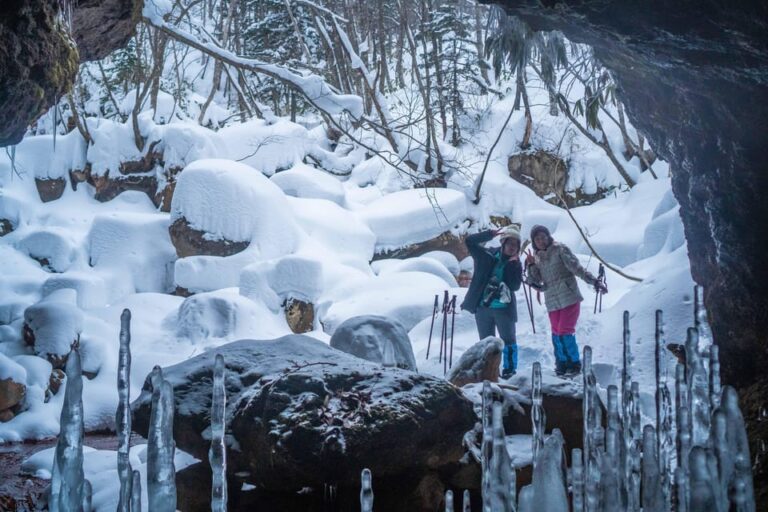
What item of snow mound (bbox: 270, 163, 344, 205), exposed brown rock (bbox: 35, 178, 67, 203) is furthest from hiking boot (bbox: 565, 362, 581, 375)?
exposed brown rock (bbox: 35, 178, 67, 203)

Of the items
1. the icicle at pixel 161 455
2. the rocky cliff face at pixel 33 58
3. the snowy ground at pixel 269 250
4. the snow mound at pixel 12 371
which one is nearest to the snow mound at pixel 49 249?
the snowy ground at pixel 269 250

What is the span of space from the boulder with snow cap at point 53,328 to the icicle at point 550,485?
7.92 meters

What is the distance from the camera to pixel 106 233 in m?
14.7

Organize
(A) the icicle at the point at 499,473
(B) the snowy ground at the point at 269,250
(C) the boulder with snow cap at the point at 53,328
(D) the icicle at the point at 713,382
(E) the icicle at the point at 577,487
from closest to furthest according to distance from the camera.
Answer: (A) the icicle at the point at 499,473
(E) the icicle at the point at 577,487
(D) the icicle at the point at 713,382
(B) the snowy ground at the point at 269,250
(C) the boulder with snow cap at the point at 53,328

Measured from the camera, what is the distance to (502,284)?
21.8ft

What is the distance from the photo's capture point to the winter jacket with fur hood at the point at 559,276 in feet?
21.3

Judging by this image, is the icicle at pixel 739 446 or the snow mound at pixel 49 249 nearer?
the icicle at pixel 739 446

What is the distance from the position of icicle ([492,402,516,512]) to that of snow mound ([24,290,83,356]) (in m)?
7.80

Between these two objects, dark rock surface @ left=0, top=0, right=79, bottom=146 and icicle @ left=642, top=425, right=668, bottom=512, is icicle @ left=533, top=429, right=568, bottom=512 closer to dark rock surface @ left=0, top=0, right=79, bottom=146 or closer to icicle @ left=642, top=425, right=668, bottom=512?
icicle @ left=642, top=425, right=668, bottom=512

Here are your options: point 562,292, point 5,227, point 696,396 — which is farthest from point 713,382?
point 5,227

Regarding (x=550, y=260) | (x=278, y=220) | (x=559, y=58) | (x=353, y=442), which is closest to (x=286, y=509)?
(x=353, y=442)

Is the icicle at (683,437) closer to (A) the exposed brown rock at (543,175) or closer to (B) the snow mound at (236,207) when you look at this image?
(B) the snow mound at (236,207)

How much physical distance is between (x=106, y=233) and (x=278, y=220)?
3960 millimetres

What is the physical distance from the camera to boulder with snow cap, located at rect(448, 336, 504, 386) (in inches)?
246
